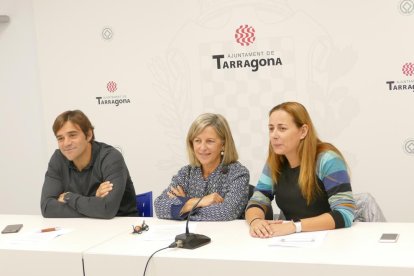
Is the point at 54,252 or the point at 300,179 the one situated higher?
the point at 300,179

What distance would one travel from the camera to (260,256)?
2.24 m

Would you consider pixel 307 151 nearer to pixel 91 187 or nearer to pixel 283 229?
pixel 283 229

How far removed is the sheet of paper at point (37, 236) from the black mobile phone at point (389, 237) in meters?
1.52

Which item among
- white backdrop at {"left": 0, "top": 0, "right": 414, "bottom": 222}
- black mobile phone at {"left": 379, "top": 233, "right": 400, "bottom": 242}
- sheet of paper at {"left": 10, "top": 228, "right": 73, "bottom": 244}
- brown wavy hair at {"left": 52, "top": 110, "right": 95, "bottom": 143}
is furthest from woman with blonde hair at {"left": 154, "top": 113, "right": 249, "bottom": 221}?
white backdrop at {"left": 0, "top": 0, "right": 414, "bottom": 222}

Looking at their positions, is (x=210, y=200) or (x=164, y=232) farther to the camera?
(x=210, y=200)

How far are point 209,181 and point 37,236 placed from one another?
932 mm

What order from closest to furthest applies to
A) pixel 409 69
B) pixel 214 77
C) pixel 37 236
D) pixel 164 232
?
pixel 164 232
pixel 37 236
pixel 409 69
pixel 214 77

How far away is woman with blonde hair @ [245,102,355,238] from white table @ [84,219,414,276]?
104 millimetres

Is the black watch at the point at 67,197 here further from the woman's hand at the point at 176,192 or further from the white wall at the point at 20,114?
the white wall at the point at 20,114

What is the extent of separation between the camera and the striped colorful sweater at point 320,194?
2655mm

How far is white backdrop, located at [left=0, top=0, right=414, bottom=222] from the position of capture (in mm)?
4141

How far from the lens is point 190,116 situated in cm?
468

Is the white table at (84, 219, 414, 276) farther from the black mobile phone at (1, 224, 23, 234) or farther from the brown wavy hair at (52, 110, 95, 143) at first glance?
the brown wavy hair at (52, 110, 95, 143)

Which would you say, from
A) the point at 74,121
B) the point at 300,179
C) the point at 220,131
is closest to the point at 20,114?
the point at 74,121
